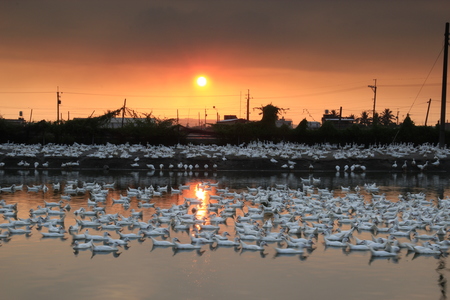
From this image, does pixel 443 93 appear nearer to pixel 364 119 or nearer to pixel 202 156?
pixel 202 156

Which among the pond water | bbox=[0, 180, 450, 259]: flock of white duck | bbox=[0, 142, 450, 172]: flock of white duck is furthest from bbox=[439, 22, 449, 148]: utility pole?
the pond water

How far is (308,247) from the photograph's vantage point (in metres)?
18.3

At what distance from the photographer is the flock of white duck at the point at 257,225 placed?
18359mm

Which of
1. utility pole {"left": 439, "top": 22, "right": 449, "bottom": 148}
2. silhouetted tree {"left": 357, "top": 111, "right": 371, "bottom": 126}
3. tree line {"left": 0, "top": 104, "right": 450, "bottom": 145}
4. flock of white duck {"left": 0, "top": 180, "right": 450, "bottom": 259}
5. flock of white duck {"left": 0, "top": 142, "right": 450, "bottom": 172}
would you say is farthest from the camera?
silhouetted tree {"left": 357, "top": 111, "right": 371, "bottom": 126}

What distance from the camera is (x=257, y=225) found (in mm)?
21172

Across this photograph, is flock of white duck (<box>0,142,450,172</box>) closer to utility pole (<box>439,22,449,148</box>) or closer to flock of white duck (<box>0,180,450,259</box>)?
utility pole (<box>439,22,449,148</box>)

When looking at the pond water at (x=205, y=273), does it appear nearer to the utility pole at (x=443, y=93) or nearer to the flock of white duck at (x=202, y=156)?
the flock of white duck at (x=202, y=156)

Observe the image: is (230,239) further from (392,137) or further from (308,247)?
(392,137)

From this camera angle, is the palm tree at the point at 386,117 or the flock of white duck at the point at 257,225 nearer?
the flock of white duck at the point at 257,225

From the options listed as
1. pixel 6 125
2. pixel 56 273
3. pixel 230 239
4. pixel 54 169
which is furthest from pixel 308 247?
pixel 6 125

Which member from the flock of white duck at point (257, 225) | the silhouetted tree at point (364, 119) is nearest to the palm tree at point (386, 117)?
the silhouetted tree at point (364, 119)

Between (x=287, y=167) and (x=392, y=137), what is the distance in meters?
25.5

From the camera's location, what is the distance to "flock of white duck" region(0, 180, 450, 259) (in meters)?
18.4

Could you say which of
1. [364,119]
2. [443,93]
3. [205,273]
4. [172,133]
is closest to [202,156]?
[172,133]
